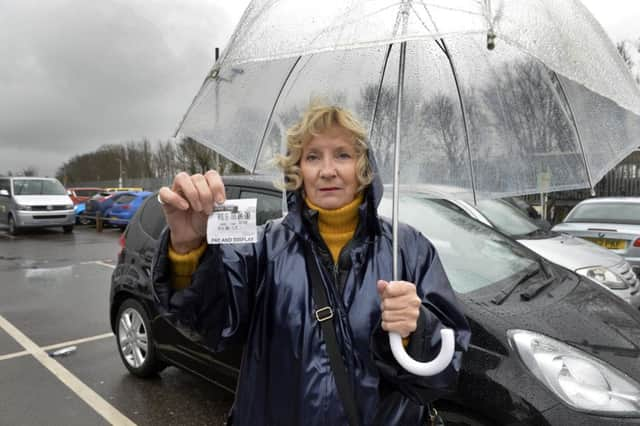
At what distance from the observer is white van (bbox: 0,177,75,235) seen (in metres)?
14.5

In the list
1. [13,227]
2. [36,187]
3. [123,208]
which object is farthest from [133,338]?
[36,187]

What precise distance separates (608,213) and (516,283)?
207 inches

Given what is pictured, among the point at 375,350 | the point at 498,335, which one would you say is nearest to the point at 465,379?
the point at 498,335

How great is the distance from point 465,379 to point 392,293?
963 millimetres

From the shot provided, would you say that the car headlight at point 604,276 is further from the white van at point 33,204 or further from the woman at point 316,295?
the white van at point 33,204

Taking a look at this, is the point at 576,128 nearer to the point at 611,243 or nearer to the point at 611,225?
the point at 611,243

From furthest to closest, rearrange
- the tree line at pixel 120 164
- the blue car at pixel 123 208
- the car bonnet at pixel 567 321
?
the tree line at pixel 120 164
the blue car at pixel 123 208
the car bonnet at pixel 567 321

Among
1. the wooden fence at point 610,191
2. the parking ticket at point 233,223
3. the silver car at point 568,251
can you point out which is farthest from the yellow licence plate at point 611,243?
the wooden fence at point 610,191

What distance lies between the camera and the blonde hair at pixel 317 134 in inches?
56.7

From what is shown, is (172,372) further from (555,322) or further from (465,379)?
(555,322)

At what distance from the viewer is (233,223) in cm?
115

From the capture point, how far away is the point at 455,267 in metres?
2.66

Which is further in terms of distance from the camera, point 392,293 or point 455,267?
point 455,267

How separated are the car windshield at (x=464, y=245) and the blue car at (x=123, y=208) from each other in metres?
13.3
